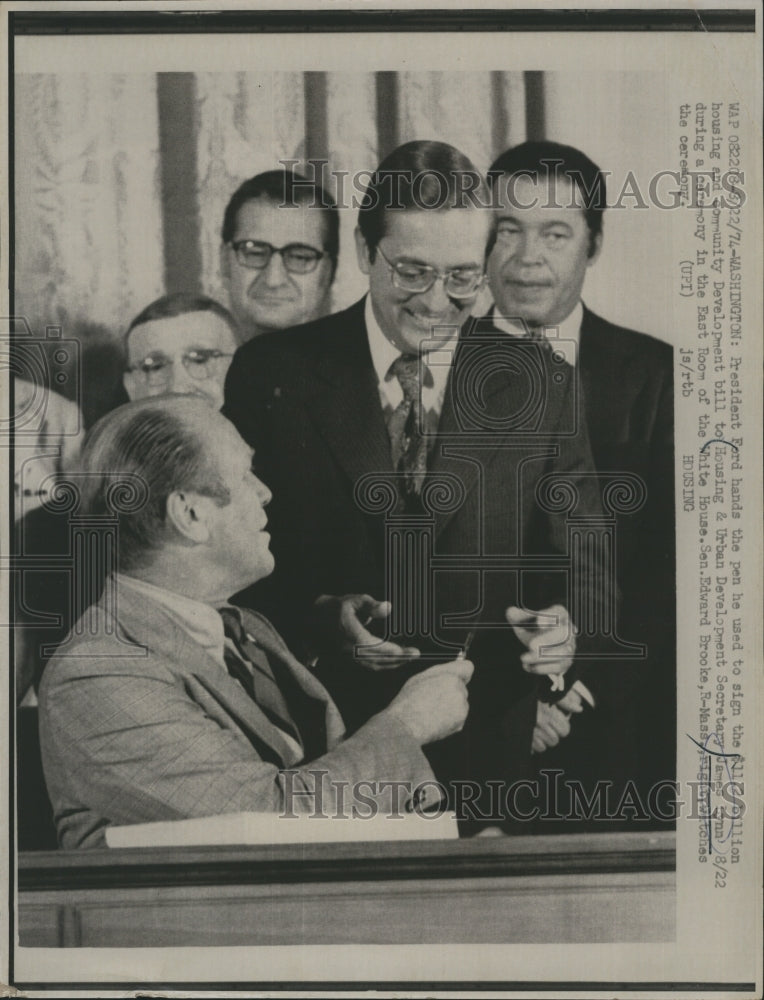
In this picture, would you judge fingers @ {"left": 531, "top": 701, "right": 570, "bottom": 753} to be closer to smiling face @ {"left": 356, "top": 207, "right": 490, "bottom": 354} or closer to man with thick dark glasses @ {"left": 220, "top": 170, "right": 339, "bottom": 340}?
smiling face @ {"left": 356, "top": 207, "right": 490, "bottom": 354}

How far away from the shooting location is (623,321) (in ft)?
5.62

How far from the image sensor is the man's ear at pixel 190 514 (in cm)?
169

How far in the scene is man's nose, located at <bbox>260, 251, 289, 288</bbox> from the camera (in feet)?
5.63

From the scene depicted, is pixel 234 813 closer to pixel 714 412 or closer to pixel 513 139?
pixel 714 412

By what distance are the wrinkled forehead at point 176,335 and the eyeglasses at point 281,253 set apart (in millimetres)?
108

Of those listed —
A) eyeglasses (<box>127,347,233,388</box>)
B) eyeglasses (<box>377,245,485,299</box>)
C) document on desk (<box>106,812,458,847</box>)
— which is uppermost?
eyeglasses (<box>377,245,485,299</box>)

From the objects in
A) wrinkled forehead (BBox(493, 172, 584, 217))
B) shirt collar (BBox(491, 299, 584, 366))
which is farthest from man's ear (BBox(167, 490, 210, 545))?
wrinkled forehead (BBox(493, 172, 584, 217))

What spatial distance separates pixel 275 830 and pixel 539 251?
40.6 inches

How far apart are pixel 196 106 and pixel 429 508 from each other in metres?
0.77

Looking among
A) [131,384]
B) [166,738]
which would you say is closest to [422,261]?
[131,384]

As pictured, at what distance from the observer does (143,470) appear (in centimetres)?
170

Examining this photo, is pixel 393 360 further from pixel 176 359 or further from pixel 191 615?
pixel 191 615

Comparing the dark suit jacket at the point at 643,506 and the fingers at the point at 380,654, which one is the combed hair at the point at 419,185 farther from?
the fingers at the point at 380,654

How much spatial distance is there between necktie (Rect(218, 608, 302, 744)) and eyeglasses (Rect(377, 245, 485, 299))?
616 millimetres
